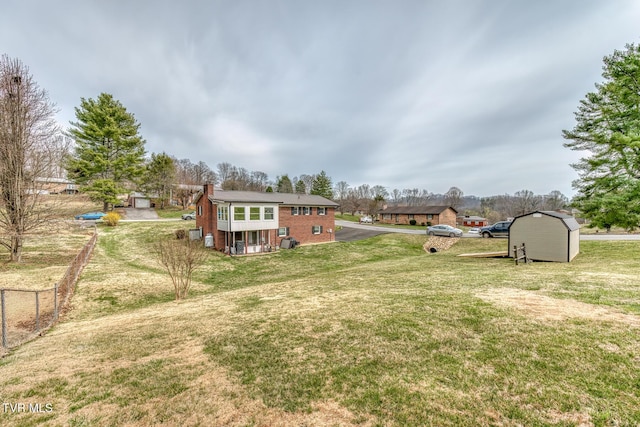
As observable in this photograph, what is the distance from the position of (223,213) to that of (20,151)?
13598 mm

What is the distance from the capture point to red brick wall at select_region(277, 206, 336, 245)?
30547 millimetres

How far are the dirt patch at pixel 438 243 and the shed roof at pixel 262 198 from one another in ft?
38.8

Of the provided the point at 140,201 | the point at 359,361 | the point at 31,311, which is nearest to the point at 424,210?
the point at 359,361

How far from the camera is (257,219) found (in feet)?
88.9

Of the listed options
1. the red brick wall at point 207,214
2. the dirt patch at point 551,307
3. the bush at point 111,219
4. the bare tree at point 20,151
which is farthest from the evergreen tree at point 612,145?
the bush at point 111,219

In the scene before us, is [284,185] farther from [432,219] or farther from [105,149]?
[105,149]

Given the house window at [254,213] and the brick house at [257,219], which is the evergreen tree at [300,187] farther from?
the house window at [254,213]

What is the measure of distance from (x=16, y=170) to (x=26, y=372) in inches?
688

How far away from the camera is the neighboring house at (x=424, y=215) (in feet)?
163

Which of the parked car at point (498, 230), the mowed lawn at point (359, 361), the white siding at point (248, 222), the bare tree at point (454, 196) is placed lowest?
the mowed lawn at point (359, 361)

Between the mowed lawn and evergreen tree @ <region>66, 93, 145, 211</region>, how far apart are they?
3407 centimetres

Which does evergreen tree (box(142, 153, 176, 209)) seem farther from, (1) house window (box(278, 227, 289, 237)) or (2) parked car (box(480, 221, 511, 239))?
(2) parked car (box(480, 221, 511, 239))

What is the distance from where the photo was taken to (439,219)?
49.1m

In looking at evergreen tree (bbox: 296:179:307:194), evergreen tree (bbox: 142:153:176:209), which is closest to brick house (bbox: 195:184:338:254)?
evergreen tree (bbox: 142:153:176:209)
